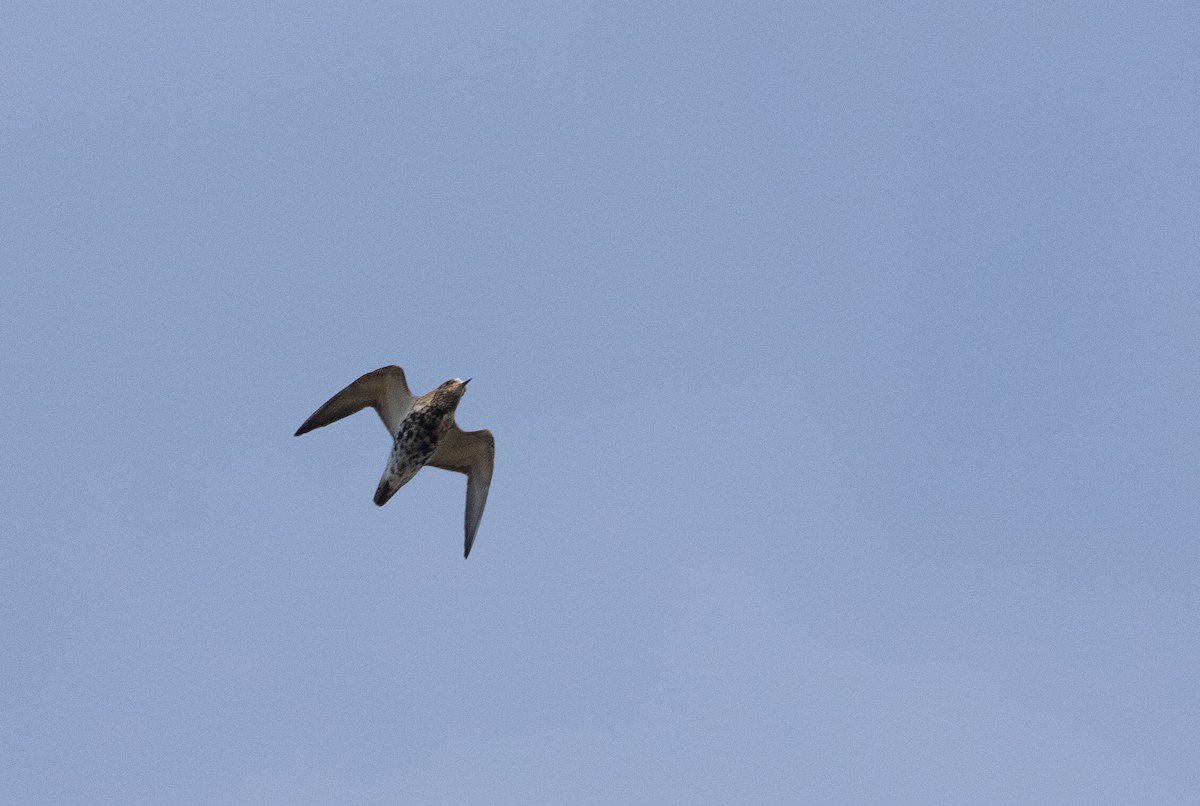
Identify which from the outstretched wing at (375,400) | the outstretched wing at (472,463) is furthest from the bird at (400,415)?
the outstretched wing at (472,463)

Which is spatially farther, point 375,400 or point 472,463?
point 472,463

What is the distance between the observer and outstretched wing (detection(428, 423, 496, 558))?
40438 mm

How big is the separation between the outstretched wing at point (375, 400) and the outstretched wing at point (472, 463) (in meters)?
1.80

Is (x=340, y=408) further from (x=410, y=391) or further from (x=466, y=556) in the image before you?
(x=466, y=556)

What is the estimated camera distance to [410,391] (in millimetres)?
39031

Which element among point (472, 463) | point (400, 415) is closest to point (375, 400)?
point (400, 415)

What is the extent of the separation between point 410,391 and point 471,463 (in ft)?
10.6

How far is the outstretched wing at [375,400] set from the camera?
3819 cm

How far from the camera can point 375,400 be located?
3906cm

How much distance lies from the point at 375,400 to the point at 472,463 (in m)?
3.59

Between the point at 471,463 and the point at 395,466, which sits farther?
the point at 471,463

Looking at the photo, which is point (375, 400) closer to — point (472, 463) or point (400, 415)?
point (400, 415)

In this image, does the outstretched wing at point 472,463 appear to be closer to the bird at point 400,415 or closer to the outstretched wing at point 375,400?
the bird at point 400,415

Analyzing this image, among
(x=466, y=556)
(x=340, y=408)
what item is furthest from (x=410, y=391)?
(x=466, y=556)
